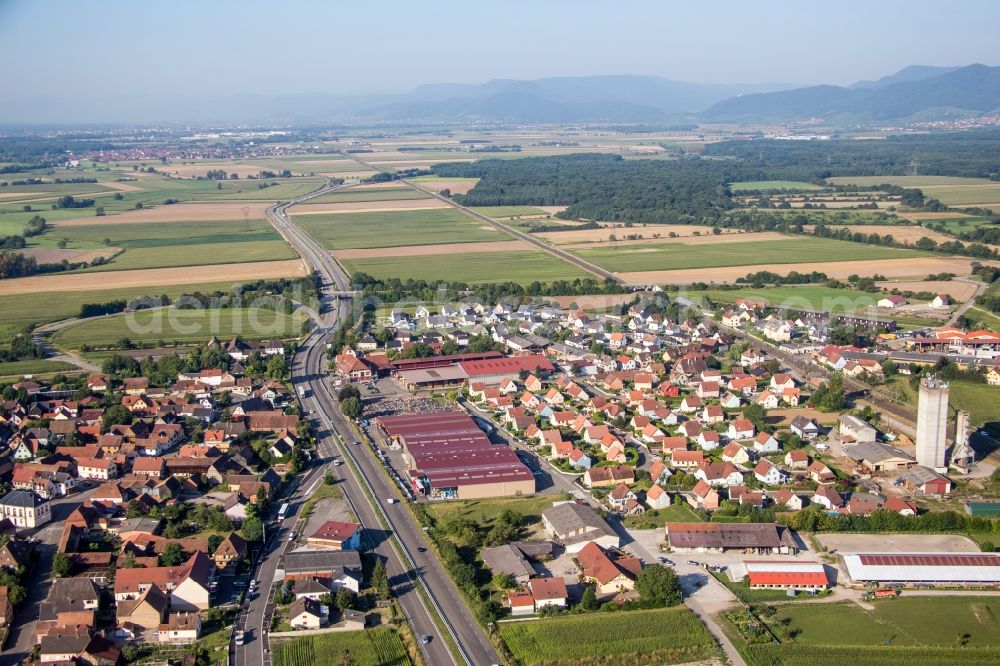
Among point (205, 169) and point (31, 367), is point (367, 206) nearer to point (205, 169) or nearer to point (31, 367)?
point (205, 169)

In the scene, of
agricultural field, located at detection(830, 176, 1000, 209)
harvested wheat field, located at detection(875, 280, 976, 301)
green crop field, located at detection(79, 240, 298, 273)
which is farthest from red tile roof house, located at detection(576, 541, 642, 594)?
agricultural field, located at detection(830, 176, 1000, 209)

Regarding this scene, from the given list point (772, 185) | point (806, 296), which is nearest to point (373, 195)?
point (772, 185)

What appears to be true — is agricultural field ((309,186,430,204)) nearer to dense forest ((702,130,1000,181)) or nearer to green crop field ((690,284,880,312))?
dense forest ((702,130,1000,181))

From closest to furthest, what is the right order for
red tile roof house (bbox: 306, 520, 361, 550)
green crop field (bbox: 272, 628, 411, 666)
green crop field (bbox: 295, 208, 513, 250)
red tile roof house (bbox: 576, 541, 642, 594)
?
green crop field (bbox: 272, 628, 411, 666) → red tile roof house (bbox: 576, 541, 642, 594) → red tile roof house (bbox: 306, 520, 361, 550) → green crop field (bbox: 295, 208, 513, 250)

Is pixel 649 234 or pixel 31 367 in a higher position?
pixel 649 234

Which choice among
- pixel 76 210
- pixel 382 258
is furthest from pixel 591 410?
pixel 76 210
